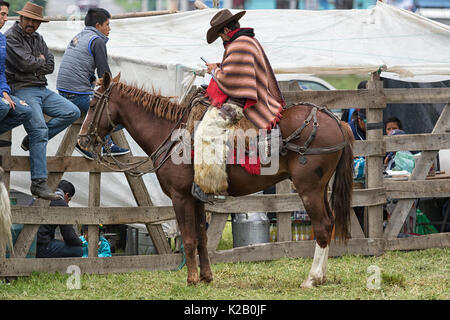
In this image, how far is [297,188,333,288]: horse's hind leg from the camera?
7023 mm

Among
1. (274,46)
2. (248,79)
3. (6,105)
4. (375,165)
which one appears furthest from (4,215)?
(274,46)

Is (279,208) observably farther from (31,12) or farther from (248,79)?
(31,12)

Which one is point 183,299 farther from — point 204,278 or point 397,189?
point 397,189

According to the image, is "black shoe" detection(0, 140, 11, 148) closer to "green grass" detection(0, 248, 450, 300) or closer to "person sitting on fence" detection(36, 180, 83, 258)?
"person sitting on fence" detection(36, 180, 83, 258)

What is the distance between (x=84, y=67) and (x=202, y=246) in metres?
2.41

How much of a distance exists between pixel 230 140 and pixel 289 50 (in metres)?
3.29

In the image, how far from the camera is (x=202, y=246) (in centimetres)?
747

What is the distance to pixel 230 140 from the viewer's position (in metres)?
7.02

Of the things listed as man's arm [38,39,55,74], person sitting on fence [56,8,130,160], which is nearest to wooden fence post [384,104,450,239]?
person sitting on fence [56,8,130,160]

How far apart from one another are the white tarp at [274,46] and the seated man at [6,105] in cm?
158

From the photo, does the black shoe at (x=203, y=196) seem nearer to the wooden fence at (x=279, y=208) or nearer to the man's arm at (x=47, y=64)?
the wooden fence at (x=279, y=208)

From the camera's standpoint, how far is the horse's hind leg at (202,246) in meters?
7.39
